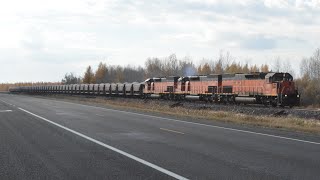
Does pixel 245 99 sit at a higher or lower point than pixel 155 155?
higher

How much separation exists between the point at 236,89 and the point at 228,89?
4.41 feet

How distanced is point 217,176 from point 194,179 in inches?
23.1

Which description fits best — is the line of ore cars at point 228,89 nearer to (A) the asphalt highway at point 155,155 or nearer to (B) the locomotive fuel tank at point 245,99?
(B) the locomotive fuel tank at point 245,99

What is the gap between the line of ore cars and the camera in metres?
36.2

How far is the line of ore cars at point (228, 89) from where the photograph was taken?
36.2 meters

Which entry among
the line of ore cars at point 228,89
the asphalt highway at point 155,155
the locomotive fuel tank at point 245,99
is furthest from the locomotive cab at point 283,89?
the asphalt highway at point 155,155

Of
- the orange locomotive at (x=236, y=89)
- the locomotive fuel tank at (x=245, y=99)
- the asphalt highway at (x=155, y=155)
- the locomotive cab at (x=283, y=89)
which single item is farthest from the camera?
the locomotive fuel tank at (x=245, y=99)

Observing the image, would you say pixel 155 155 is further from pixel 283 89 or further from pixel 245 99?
pixel 245 99

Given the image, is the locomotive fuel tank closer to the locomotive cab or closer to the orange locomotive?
the orange locomotive

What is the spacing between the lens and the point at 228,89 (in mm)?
42438

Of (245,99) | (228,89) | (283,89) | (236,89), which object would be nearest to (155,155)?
(283,89)

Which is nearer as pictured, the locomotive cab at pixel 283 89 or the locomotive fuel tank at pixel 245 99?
the locomotive cab at pixel 283 89

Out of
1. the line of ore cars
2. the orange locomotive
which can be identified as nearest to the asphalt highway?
the orange locomotive

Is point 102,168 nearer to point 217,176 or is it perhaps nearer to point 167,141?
point 217,176
